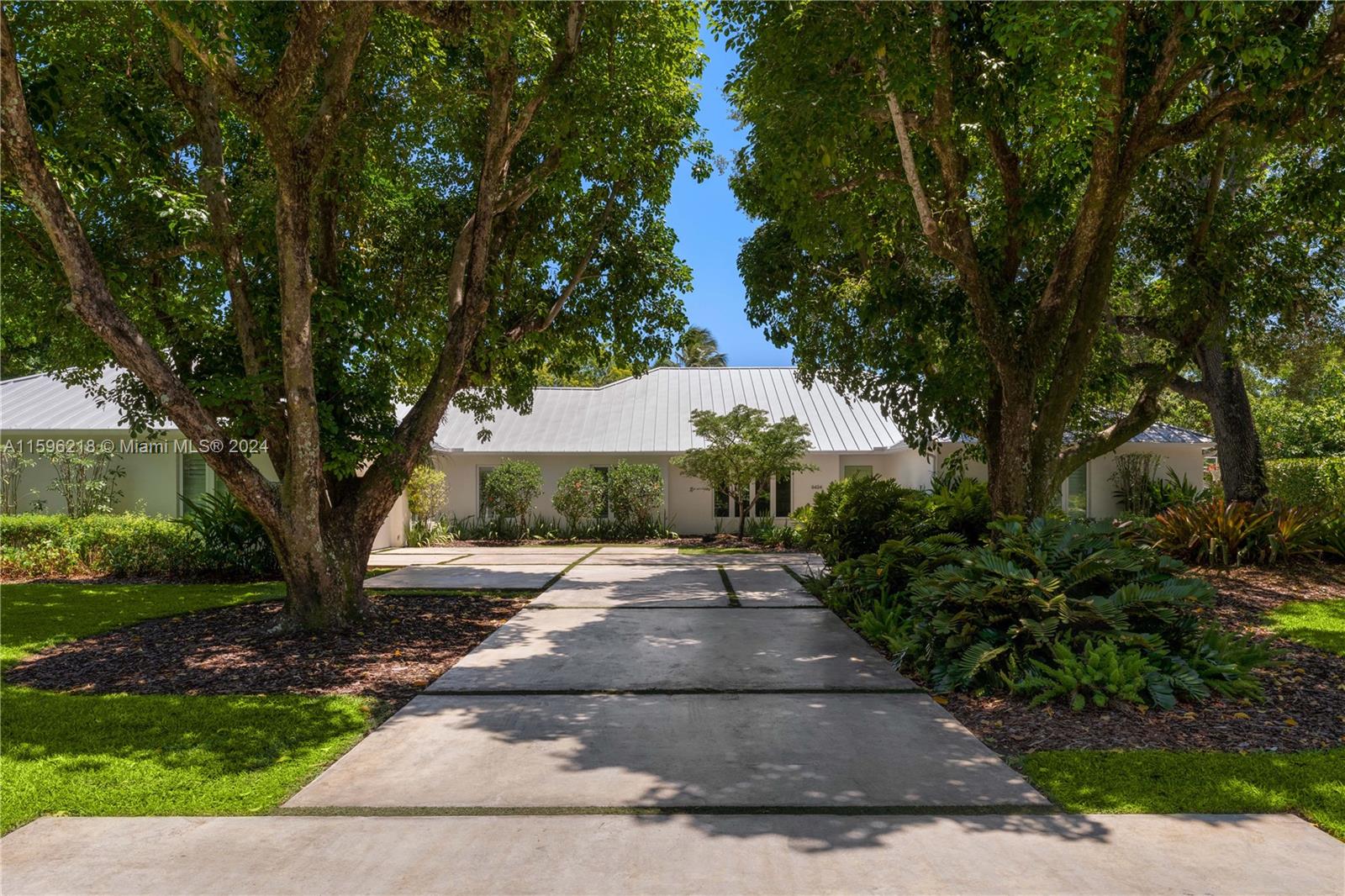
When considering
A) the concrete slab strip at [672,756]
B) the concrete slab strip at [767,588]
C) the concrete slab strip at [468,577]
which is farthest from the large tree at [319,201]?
the concrete slab strip at [767,588]

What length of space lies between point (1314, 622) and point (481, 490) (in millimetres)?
18990

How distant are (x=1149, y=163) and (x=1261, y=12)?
254cm

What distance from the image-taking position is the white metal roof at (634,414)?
2006cm

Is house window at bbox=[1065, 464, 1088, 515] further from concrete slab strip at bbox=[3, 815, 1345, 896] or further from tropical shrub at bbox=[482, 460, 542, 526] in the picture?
concrete slab strip at bbox=[3, 815, 1345, 896]

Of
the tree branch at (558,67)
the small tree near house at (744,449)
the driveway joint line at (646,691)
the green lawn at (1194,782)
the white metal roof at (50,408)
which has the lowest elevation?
the green lawn at (1194,782)

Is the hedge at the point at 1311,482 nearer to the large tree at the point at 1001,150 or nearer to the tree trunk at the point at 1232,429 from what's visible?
the tree trunk at the point at 1232,429

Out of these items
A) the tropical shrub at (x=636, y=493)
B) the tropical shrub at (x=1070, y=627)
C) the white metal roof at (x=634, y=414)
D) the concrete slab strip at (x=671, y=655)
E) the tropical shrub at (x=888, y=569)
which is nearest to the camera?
the tropical shrub at (x=1070, y=627)

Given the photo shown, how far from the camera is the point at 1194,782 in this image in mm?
4613

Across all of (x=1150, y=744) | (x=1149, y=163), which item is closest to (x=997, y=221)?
(x=1149, y=163)

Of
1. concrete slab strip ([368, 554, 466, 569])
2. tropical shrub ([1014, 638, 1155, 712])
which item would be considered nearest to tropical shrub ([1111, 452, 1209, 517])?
concrete slab strip ([368, 554, 466, 569])

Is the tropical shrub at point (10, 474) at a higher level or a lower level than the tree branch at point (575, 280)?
lower

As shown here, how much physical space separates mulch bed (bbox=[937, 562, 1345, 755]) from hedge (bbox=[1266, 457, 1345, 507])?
319 inches

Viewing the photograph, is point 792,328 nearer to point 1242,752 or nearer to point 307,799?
point 1242,752

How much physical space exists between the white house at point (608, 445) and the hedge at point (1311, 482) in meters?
6.67
